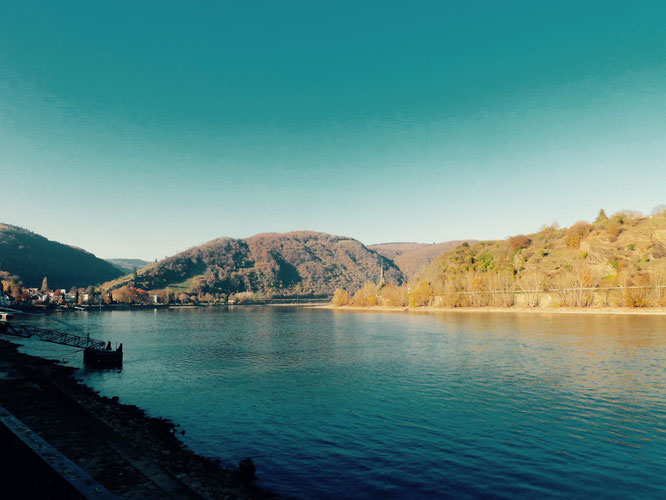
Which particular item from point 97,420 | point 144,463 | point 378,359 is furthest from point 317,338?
point 144,463

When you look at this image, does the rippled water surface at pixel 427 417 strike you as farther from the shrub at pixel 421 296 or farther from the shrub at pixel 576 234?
the shrub at pixel 421 296

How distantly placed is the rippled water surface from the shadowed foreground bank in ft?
5.35

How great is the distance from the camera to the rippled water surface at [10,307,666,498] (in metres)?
16.2

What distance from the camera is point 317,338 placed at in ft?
243

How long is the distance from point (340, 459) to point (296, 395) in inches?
489

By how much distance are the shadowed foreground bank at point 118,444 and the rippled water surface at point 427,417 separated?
163cm

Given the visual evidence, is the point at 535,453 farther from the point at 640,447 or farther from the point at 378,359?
the point at 378,359

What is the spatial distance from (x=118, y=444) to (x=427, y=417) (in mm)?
18179

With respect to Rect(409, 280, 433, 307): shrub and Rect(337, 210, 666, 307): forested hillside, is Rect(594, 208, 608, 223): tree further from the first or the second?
Rect(409, 280, 433, 307): shrub

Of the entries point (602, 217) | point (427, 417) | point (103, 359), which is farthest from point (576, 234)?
point (103, 359)

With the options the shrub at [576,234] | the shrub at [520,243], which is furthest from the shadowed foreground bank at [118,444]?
the shrub at [520,243]

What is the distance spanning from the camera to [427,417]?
23.9m

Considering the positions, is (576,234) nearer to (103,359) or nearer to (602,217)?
(602,217)

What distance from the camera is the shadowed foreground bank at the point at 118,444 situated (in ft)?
47.4
